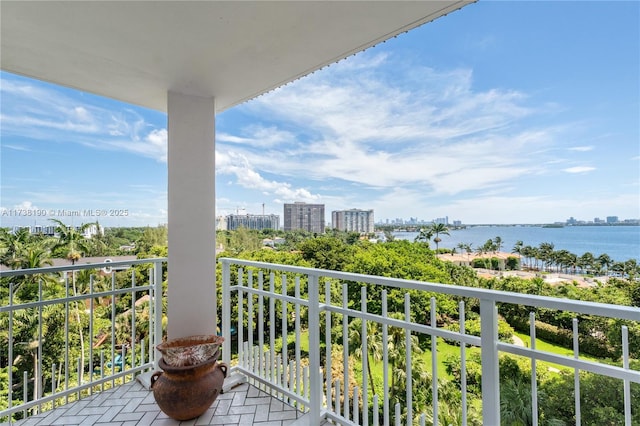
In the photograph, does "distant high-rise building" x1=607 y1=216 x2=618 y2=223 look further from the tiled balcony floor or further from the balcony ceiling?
the tiled balcony floor

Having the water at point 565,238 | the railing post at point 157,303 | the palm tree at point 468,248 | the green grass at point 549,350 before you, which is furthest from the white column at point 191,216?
the palm tree at point 468,248

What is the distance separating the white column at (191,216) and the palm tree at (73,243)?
14309 mm

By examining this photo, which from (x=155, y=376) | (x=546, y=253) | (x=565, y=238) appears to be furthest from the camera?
(x=546, y=253)

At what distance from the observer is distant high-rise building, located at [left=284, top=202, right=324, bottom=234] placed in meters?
18.1

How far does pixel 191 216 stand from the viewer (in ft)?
8.82

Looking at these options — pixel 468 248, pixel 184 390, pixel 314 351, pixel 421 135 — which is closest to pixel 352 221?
pixel 468 248

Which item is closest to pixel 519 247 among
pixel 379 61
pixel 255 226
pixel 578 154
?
pixel 578 154

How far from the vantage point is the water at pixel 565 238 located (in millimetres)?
13367

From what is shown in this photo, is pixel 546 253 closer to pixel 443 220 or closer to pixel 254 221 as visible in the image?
pixel 443 220

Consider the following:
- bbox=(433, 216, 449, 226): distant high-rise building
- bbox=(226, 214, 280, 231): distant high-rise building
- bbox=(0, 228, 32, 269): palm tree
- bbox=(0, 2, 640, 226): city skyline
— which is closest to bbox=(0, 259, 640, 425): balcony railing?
bbox=(0, 2, 640, 226): city skyline

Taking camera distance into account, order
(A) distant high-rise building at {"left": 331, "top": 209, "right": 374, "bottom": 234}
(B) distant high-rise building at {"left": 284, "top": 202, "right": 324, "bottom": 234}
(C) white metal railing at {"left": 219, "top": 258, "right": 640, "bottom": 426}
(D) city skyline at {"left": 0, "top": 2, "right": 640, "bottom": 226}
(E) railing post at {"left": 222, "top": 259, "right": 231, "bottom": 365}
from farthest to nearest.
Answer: (A) distant high-rise building at {"left": 331, "top": 209, "right": 374, "bottom": 234}, (B) distant high-rise building at {"left": 284, "top": 202, "right": 324, "bottom": 234}, (D) city skyline at {"left": 0, "top": 2, "right": 640, "bottom": 226}, (E) railing post at {"left": 222, "top": 259, "right": 231, "bottom": 365}, (C) white metal railing at {"left": 219, "top": 258, "right": 640, "bottom": 426}

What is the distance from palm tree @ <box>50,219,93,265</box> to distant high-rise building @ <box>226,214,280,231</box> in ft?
20.5

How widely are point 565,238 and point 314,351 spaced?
1948 centimetres

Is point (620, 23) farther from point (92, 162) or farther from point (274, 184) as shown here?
point (92, 162)
